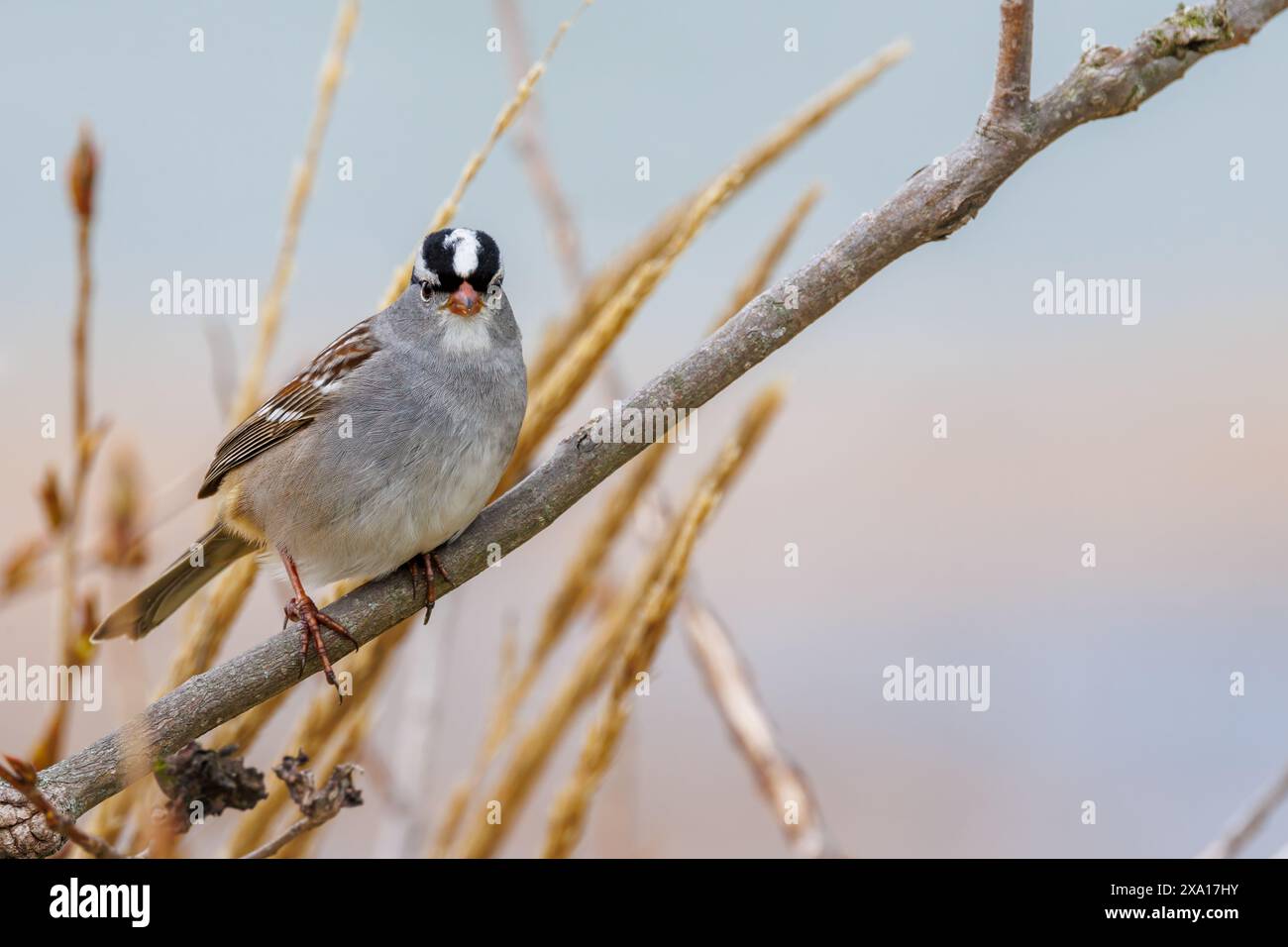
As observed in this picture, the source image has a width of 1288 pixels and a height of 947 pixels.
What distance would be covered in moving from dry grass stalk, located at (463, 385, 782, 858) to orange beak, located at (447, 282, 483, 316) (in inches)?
30.4

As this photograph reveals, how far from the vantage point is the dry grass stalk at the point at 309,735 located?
1.81 meters

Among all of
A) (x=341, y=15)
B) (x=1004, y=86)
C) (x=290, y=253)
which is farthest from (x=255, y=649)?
(x=1004, y=86)

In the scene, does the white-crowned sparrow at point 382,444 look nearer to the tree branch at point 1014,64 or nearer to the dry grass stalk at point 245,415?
the dry grass stalk at point 245,415

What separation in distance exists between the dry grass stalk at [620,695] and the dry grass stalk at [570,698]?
0.26 feet

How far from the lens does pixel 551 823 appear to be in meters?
1.84

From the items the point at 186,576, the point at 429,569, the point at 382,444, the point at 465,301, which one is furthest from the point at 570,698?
the point at 186,576

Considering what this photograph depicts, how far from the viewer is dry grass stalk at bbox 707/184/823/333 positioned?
1.99m

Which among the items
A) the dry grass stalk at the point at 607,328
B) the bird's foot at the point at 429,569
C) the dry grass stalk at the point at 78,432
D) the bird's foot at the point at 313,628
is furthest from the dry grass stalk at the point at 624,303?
the dry grass stalk at the point at 78,432

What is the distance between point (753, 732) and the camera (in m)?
2.38

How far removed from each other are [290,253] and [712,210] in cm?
65

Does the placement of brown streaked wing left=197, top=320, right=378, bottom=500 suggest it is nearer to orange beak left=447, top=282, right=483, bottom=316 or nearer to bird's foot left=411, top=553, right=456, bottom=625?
orange beak left=447, top=282, right=483, bottom=316

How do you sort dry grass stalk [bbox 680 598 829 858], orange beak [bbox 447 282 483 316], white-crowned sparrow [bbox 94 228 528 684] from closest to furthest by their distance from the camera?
white-crowned sparrow [bbox 94 228 528 684], dry grass stalk [bbox 680 598 829 858], orange beak [bbox 447 282 483 316]

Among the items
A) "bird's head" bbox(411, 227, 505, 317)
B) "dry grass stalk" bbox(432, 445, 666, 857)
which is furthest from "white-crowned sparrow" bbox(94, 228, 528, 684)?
"dry grass stalk" bbox(432, 445, 666, 857)
